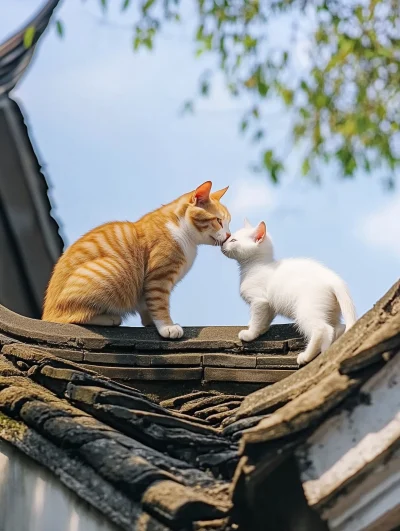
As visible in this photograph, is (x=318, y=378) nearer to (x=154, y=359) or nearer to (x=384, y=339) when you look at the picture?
(x=384, y=339)

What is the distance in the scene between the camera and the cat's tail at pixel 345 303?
11.2 feet

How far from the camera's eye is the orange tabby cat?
426 cm

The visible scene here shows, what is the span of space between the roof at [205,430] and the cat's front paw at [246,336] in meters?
0.09

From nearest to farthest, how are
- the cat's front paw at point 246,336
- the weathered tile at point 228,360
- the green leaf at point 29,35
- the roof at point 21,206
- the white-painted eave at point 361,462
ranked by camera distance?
the white-painted eave at point 361,462
the weathered tile at point 228,360
the cat's front paw at point 246,336
the green leaf at point 29,35
the roof at point 21,206

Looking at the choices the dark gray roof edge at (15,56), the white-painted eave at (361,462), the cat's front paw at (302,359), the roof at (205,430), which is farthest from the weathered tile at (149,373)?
the dark gray roof edge at (15,56)

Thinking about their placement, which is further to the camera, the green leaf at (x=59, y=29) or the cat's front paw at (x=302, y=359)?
the green leaf at (x=59, y=29)

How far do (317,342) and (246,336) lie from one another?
1.14 feet

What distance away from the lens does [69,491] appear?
221 centimetres

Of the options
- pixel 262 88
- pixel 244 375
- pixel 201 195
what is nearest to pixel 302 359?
pixel 244 375

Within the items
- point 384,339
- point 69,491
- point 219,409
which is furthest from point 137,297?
point 384,339

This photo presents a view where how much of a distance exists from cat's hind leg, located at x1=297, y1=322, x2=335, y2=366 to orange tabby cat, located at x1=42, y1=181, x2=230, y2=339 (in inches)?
32.3

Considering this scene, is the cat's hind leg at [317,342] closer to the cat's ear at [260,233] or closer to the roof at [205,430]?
the roof at [205,430]

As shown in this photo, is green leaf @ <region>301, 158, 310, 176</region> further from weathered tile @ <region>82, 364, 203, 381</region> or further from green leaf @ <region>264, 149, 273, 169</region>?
weathered tile @ <region>82, 364, 203, 381</region>

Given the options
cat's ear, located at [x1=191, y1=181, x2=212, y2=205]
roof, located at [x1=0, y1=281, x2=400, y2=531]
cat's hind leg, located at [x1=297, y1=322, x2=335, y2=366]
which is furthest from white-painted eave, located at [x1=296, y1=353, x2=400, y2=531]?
cat's ear, located at [x1=191, y1=181, x2=212, y2=205]
